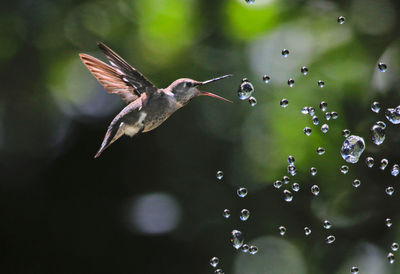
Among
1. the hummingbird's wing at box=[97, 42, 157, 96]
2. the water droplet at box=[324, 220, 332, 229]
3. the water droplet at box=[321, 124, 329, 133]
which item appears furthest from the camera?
the water droplet at box=[324, 220, 332, 229]

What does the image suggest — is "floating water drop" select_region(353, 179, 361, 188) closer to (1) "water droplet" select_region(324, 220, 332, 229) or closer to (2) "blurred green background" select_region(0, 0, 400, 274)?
(2) "blurred green background" select_region(0, 0, 400, 274)

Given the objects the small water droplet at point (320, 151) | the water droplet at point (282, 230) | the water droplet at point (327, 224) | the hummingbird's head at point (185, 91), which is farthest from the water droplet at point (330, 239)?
the hummingbird's head at point (185, 91)

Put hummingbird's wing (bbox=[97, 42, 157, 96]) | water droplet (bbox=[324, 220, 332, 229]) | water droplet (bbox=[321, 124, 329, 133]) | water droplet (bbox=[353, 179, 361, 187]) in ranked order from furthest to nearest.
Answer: water droplet (bbox=[324, 220, 332, 229]), water droplet (bbox=[353, 179, 361, 187]), water droplet (bbox=[321, 124, 329, 133]), hummingbird's wing (bbox=[97, 42, 157, 96])

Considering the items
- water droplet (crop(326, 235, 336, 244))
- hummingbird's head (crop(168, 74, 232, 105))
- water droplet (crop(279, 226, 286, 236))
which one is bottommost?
hummingbird's head (crop(168, 74, 232, 105))

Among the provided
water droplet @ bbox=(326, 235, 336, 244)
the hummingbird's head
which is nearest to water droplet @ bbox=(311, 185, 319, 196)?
water droplet @ bbox=(326, 235, 336, 244)

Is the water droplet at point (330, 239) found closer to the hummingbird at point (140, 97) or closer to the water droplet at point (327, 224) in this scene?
the water droplet at point (327, 224)

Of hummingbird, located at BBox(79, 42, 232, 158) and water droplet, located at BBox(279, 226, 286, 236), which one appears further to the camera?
water droplet, located at BBox(279, 226, 286, 236)

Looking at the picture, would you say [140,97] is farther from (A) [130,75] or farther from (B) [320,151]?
(B) [320,151]

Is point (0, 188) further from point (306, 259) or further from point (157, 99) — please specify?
point (157, 99)
